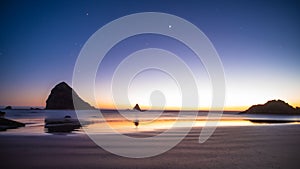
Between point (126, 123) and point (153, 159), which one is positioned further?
point (126, 123)

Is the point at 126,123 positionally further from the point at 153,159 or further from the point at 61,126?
the point at 153,159

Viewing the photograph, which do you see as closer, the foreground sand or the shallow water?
the foreground sand

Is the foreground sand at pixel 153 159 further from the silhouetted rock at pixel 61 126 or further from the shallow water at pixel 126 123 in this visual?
the silhouetted rock at pixel 61 126

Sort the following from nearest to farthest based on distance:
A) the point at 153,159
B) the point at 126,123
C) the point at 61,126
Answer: the point at 153,159 → the point at 61,126 → the point at 126,123

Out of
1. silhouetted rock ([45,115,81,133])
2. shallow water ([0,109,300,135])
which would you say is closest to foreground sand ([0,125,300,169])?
shallow water ([0,109,300,135])

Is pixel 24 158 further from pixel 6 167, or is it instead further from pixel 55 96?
pixel 55 96

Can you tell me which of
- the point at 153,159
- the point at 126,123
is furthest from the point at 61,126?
the point at 153,159

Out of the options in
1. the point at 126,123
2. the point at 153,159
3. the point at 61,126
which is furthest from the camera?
the point at 126,123

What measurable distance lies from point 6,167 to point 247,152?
39.6ft

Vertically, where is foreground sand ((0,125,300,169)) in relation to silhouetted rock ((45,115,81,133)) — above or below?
below

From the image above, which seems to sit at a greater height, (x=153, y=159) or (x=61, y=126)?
(x=61, y=126)

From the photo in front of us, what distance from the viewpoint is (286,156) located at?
12617mm

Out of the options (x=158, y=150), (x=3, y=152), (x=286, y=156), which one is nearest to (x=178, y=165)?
(x=158, y=150)

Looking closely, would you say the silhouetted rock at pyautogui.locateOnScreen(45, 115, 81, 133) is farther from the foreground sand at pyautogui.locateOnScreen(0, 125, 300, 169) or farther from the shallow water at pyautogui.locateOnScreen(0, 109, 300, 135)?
the foreground sand at pyautogui.locateOnScreen(0, 125, 300, 169)
